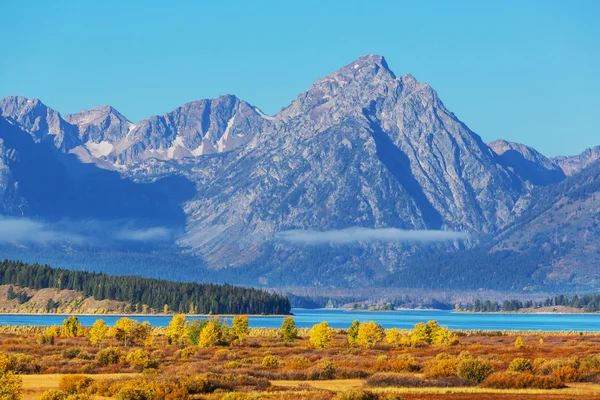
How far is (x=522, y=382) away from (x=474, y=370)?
496 cm

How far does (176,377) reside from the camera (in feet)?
255

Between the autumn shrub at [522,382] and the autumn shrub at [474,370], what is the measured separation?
2113 mm

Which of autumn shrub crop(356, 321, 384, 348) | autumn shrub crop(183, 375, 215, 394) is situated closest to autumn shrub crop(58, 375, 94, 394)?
autumn shrub crop(183, 375, 215, 394)

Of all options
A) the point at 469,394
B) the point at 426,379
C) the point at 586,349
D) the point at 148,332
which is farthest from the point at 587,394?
the point at 148,332

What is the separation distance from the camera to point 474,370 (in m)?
84.1

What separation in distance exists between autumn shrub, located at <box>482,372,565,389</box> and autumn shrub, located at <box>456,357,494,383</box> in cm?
211

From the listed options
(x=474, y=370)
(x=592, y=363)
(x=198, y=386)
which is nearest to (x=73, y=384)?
(x=198, y=386)

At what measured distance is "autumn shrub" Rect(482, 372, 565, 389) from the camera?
7962 centimetres

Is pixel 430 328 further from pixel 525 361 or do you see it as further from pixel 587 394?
pixel 587 394

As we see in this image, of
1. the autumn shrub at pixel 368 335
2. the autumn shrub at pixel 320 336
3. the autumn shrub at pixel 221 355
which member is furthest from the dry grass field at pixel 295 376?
the autumn shrub at pixel 368 335

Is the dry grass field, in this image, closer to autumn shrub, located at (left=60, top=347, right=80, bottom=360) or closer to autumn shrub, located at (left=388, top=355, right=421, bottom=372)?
autumn shrub, located at (left=388, top=355, right=421, bottom=372)

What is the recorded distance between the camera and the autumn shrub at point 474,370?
275 ft

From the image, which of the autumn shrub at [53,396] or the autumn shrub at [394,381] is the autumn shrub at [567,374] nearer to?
→ the autumn shrub at [394,381]

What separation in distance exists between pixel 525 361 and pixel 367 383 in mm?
18681
